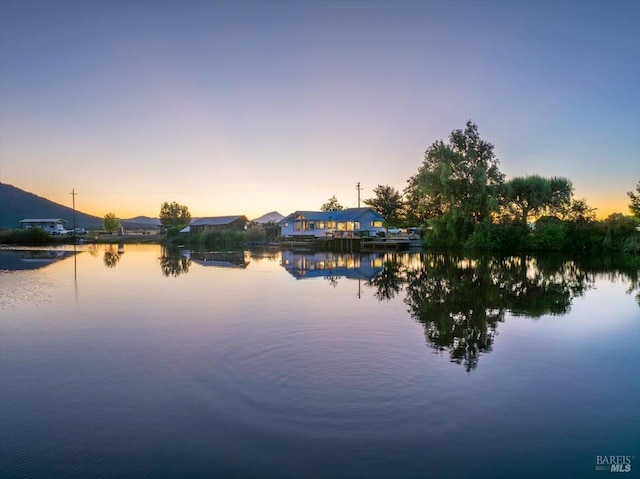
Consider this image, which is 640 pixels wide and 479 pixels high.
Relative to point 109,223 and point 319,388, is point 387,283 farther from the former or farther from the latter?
point 109,223

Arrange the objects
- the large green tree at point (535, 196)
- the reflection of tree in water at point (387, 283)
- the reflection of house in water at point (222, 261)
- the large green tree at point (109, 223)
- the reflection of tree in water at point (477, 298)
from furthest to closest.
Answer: the large green tree at point (109, 223) < the large green tree at point (535, 196) < the reflection of house in water at point (222, 261) < the reflection of tree in water at point (387, 283) < the reflection of tree in water at point (477, 298)

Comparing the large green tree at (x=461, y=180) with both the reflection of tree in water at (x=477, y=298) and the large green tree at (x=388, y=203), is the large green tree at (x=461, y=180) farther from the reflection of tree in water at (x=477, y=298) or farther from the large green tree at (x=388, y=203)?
the large green tree at (x=388, y=203)

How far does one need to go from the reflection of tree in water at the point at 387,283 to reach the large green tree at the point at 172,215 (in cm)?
10658

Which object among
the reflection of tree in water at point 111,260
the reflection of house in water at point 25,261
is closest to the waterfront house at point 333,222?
the reflection of tree in water at point 111,260

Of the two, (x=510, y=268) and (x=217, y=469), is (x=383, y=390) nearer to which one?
(x=217, y=469)

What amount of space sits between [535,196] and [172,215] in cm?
10287

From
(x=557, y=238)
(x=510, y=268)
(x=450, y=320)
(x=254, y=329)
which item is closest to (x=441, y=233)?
(x=557, y=238)

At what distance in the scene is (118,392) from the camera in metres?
8.54

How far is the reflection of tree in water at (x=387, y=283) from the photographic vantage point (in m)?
20.5

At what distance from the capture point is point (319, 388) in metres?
8.41

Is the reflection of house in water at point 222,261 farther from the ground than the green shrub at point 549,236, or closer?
closer

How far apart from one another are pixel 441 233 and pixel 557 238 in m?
13.0

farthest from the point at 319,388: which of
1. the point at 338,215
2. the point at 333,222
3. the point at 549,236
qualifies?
the point at 338,215

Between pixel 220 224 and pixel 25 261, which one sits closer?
pixel 25 261
